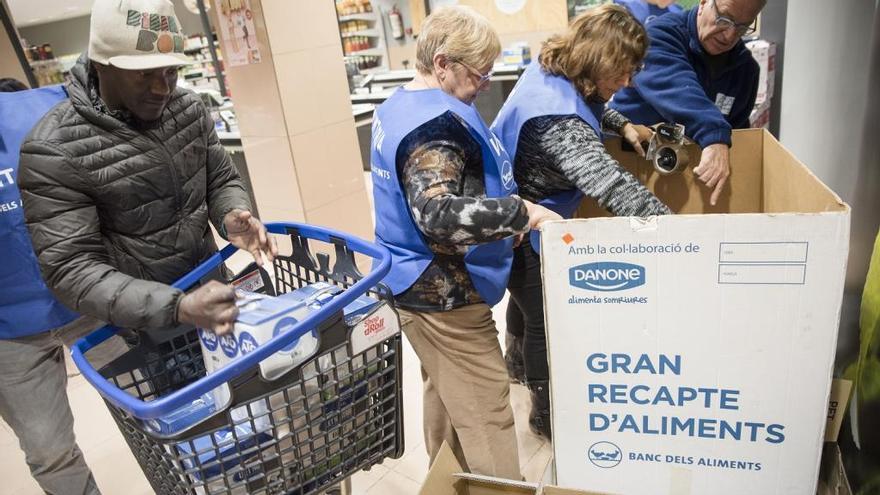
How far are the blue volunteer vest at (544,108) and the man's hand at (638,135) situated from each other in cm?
19

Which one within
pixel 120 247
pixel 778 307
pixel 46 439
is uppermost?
pixel 120 247

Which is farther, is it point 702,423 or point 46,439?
point 46,439

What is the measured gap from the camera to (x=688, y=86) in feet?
5.53

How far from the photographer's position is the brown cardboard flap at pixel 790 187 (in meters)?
0.98

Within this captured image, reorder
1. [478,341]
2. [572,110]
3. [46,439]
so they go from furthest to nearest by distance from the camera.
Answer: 1. [46,439]
2. [478,341]
3. [572,110]

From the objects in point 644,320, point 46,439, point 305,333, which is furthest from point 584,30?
point 46,439

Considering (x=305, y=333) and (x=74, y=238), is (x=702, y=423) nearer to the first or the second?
(x=305, y=333)

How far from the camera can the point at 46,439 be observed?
65.7 inches

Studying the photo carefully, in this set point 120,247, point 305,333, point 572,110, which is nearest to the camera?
point 305,333

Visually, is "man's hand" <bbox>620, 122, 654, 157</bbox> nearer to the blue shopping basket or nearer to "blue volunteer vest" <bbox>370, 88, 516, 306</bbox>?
"blue volunteer vest" <bbox>370, 88, 516, 306</bbox>

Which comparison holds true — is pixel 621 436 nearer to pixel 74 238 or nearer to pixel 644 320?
pixel 644 320

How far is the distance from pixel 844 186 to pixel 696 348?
1.04m

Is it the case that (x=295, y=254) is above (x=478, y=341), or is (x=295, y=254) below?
above

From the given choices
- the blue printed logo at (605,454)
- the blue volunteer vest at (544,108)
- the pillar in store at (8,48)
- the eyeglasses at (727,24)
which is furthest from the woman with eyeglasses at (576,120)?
the pillar in store at (8,48)
